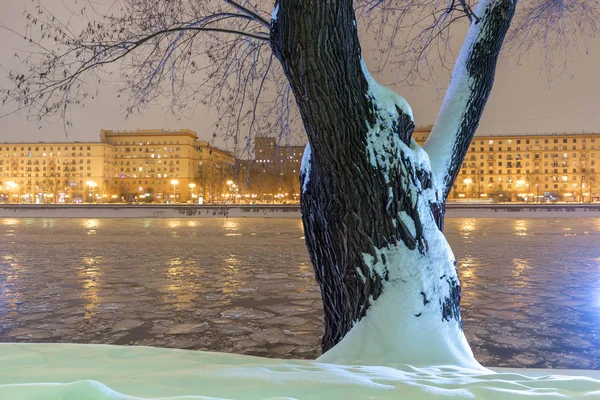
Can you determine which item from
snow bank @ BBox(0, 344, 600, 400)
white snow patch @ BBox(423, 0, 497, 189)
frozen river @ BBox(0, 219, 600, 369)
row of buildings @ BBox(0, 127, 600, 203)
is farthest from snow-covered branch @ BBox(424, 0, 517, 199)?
row of buildings @ BBox(0, 127, 600, 203)

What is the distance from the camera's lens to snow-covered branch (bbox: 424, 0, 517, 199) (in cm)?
418

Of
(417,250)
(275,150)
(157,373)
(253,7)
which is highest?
(253,7)

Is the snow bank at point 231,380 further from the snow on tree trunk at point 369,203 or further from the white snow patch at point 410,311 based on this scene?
the snow on tree trunk at point 369,203

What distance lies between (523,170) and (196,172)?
95.8m

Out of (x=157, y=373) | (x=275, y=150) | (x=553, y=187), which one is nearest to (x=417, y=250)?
(x=157, y=373)

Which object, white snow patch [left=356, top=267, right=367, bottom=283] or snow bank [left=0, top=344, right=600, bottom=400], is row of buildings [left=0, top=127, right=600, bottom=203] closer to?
white snow patch [left=356, top=267, right=367, bottom=283]

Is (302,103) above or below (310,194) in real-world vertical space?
above

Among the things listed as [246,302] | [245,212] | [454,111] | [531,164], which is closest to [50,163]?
[245,212]

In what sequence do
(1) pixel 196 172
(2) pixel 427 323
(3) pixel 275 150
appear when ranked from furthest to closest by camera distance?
(1) pixel 196 172, (3) pixel 275 150, (2) pixel 427 323

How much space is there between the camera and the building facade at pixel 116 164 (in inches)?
5433

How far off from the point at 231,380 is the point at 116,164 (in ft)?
507

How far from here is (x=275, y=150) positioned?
5629mm

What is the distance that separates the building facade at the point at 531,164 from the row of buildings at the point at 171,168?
241 mm

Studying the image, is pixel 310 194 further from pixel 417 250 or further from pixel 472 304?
pixel 472 304
